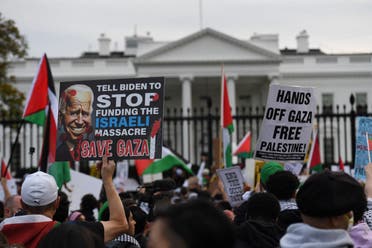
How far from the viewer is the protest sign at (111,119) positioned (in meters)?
5.21

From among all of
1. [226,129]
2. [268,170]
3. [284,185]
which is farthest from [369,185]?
[226,129]

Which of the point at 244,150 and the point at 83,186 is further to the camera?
the point at 244,150

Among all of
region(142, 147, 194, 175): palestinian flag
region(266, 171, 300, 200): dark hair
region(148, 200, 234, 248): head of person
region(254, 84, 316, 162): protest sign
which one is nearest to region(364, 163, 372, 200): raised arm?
region(266, 171, 300, 200): dark hair

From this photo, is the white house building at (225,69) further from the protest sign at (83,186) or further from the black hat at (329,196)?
the black hat at (329,196)

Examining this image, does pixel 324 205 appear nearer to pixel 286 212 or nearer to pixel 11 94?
pixel 286 212

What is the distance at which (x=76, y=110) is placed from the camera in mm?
5496

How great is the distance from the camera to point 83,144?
533cm

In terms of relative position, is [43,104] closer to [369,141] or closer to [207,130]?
[369,141]

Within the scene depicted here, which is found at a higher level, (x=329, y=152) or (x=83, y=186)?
(x=83, y=186)

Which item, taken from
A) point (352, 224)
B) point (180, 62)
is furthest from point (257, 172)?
point (180, 62)

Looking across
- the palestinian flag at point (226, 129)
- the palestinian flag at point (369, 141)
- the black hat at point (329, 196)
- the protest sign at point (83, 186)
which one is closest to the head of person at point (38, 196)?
the black hat at point (329, 196)

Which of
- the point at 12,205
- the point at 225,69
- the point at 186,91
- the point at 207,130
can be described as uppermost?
the point at 225,69

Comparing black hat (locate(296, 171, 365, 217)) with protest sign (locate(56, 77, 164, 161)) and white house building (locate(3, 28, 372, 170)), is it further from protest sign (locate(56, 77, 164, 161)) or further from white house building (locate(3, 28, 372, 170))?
white house building (locate(3, 28, 372, 170))

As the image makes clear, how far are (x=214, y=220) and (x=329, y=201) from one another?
2.83 feet
